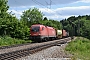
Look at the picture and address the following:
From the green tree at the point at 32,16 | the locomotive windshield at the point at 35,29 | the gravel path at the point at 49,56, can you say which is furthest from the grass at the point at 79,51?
the green tree at the point at 32,16

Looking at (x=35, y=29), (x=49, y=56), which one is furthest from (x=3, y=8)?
(x=49, y=56)

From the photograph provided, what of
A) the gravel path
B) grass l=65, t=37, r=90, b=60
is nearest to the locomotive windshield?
grass l=65, t=37, r=90, b=60

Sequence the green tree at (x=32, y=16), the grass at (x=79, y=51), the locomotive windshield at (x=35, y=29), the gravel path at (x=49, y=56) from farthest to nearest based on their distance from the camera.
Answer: the green tree at (x=32, y=16) → the locomotive windshield at (x=35, y=29) → the grass at (x=79, y=51) → the gravel path at (x=49, y=56)

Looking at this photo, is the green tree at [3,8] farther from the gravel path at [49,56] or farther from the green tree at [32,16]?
the green tree at [32,16]

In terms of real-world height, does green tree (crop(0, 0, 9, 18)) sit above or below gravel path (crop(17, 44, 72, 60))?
above

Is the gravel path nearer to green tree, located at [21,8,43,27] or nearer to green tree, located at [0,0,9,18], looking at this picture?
green tree, located at [0,0,9,18]

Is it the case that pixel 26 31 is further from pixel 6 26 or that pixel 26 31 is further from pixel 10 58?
pixel 10 58

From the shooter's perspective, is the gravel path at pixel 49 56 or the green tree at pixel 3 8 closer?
the gravel path at pixel 49 56

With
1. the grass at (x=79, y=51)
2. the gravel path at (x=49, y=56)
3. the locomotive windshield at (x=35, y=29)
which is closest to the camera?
the gravel path at (x=49, y=56)

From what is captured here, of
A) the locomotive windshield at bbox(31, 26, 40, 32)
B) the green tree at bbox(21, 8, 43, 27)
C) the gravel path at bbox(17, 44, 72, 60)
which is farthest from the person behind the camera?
the green tree at bbox(21, 8, 43, 27)

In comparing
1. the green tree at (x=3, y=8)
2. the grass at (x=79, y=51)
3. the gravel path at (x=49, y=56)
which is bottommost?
the grass at (x=79, y=51)

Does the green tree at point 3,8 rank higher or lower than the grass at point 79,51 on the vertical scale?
higher

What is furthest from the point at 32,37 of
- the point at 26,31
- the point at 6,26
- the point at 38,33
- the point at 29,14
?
the point at 29,14

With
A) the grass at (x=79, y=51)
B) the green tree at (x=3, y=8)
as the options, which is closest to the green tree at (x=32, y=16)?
the green tree at (x=3, y=8)
